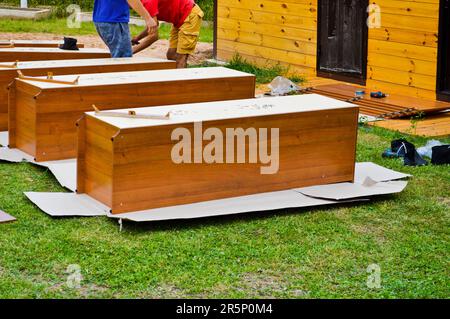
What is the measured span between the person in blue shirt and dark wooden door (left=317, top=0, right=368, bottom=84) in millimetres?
3063

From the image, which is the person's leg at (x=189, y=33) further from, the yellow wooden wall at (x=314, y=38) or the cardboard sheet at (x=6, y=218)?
the cardboard sheet at (x=6, y=218)

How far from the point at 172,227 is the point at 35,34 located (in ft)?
36.1

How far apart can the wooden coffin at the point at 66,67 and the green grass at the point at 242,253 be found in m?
1.81

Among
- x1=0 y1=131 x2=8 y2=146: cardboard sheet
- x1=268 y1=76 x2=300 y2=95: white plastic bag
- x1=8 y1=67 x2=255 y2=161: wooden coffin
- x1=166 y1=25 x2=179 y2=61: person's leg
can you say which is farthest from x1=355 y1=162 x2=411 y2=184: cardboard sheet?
x1=166 y1=25 x2=179 y2=61: person's leg

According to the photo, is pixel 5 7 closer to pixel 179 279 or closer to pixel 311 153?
pixel 311 153

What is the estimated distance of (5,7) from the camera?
19500mm

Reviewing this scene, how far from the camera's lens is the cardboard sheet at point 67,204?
6.09 meters

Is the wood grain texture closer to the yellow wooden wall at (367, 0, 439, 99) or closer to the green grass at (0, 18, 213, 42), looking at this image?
the yellow wooden wall at (367, 0, 439, 99)

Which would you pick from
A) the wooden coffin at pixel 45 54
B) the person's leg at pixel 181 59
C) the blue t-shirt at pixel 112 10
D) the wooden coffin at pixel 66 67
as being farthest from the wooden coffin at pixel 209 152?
the person's leg at pixel 181 59

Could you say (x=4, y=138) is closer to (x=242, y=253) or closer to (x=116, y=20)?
(x=116, y=20)

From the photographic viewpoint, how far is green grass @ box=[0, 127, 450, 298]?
491cm

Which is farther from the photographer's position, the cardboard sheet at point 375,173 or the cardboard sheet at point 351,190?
the cardboard sheet at point 375,173

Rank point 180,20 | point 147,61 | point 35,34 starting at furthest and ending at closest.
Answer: point 35,34
point 180,20
point 147,61

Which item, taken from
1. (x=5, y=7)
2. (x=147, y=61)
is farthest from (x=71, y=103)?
(x=5, y=7)
